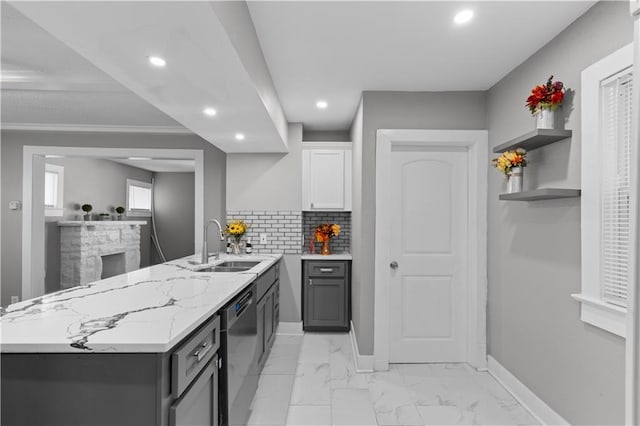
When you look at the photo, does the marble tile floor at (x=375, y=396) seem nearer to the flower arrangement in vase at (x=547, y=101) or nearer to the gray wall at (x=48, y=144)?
the flower arrangement in vase at (x=547, y=101)

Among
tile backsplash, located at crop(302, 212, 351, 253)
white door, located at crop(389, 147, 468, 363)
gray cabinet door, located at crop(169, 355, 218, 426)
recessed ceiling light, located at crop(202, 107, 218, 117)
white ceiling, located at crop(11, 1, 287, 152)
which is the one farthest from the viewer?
tile backsplash, located at crop(302, 212, 351, 253)

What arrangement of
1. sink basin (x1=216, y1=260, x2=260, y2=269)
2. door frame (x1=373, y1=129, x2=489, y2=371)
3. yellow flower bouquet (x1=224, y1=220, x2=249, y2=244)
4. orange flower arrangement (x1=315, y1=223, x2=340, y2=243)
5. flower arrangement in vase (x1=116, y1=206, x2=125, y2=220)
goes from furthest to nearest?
1. flower arrangement in vase (x1=116, y1=206, x2=125, y2=220)
2. orange flower arrangement (x1=315, y1=223, x2=340, y2=243)
3. yellow flower bouquet (x1=224, y1=220, x2=249, y2=244)
4. sink basin (x1=216, y1=260, x2=260, y2=269)
5. door frame (x1=373, y1=129, x2=489, y2=371)

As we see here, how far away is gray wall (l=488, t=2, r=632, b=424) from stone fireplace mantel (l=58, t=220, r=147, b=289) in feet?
19.2

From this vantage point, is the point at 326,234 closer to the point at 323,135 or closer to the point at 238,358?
the point at 323,135

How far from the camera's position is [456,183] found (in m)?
3.20

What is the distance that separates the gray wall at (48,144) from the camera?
4324 millimetres

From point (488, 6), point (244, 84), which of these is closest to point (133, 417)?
point (244, 84)

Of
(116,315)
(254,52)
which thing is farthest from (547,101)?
(116,315)

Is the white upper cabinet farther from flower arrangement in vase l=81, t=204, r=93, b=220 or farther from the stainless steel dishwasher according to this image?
flower arrangement in vase l=81, t=204, r=93, b=220

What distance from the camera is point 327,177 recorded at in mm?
4172

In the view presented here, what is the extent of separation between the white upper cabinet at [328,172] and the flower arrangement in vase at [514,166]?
1.97 m

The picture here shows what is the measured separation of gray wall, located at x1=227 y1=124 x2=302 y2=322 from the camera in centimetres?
414

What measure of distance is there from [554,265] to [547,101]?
3.36 ft

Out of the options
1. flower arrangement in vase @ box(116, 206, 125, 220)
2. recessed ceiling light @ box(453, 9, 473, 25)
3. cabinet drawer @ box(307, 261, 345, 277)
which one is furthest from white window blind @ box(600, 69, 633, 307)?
flower arrangement in vase @ box(116, 206, 125, 220)
